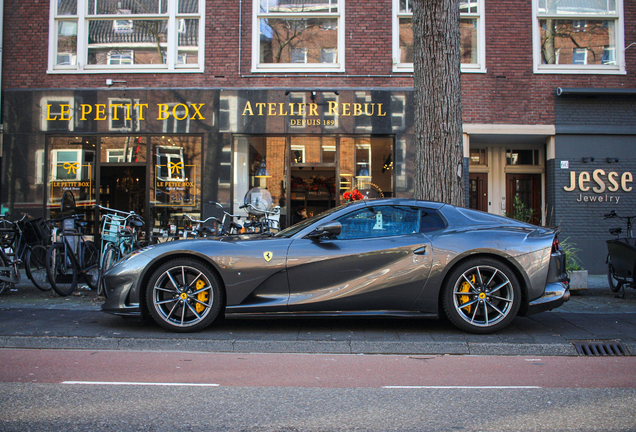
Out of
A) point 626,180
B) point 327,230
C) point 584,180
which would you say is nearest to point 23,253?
point 327,230

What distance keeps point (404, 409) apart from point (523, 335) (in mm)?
2515

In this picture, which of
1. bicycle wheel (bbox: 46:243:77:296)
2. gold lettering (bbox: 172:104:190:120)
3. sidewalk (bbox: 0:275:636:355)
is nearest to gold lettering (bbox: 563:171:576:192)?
sidewalk (bbox: 0:275:636:355)

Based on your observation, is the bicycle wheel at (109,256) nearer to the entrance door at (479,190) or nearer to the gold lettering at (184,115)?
the gold lettering at (184,115)

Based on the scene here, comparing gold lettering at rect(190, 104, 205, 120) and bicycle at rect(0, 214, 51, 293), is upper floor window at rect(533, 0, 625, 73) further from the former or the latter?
bicycle at rect(0, 214, 51, 293)

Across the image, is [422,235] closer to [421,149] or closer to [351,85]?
[421,149]

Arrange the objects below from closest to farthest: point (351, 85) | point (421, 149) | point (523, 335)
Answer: point (523, 335) < point (421, 149) < point (351, 85)

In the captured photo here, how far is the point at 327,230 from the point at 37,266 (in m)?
5.19

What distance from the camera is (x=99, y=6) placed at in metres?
11.8

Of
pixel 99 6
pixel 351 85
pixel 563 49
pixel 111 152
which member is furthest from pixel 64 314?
pixel 563 49

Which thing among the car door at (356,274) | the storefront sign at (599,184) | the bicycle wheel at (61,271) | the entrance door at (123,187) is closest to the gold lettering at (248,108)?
the entrance door at (123,187)

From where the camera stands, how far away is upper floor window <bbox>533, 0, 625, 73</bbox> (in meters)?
11.5

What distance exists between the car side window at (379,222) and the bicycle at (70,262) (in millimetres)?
4451

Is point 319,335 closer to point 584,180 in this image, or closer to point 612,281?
point 612,281

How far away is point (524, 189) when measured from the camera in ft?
41.4
